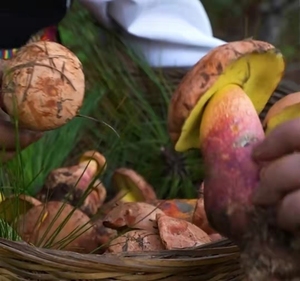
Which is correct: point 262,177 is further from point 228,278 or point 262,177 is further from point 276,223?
point 228,278

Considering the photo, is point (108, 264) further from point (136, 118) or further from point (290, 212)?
point (136, 118)

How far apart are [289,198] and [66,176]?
1.87 ft

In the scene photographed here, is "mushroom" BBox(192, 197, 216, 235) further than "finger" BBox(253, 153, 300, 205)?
Yes

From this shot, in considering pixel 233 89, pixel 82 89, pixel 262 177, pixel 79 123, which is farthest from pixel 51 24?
pixel 262 177

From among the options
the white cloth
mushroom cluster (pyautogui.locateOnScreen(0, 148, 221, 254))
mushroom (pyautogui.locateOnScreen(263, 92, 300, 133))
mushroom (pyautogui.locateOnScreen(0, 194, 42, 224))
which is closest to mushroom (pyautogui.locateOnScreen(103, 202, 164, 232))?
mushroom cluster (pyautogui.locateOnScreen(0, 148, 221, 254))

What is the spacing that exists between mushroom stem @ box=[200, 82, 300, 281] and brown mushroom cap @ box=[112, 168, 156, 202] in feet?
1.37

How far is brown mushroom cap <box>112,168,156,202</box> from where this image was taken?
1.24 meters

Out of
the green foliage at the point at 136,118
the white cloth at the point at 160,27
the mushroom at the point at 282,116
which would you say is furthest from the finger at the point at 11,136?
the white cloth at the point at 160,27

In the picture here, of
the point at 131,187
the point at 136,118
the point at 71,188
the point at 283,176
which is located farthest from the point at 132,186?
the point at 283,176

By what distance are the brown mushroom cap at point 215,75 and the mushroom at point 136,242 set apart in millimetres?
123

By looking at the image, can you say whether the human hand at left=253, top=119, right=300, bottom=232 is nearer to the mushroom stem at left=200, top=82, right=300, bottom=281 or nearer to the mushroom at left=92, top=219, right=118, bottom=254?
the mushroom stem at left=200, top=82, right=300, bottom=281

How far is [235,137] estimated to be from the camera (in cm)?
78

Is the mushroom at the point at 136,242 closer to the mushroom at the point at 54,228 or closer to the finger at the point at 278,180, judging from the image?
the mushroom at the point at 54,228

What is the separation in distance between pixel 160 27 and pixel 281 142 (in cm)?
90
